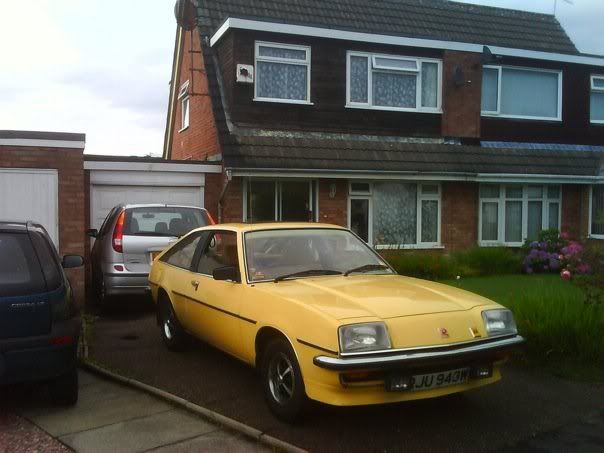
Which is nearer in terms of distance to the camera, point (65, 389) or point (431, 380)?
point (431, 380)

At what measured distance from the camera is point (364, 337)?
432 cm

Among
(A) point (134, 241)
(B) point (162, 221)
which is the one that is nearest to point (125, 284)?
(A) point (134, 241)

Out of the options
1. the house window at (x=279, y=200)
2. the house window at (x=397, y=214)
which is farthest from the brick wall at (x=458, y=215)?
the house window at (x=279, y=200)

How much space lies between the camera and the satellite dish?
17.2m

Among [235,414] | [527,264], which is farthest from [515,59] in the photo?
[235,414]

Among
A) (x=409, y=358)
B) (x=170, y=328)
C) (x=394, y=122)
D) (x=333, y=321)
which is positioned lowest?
(x=170, y=328)

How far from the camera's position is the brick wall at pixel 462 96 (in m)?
16.2

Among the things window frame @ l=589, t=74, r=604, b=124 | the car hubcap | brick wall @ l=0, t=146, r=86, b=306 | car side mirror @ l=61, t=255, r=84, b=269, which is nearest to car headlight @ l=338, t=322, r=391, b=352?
the car hubcap

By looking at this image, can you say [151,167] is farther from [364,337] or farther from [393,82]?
[364,337]

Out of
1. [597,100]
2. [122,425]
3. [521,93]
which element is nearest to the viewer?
[122,425]

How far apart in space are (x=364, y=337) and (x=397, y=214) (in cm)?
1139

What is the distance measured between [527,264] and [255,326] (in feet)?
33.3

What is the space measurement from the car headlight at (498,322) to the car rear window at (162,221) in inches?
224

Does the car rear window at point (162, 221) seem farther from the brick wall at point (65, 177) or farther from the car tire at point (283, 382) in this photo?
the car tire at point (283, 382)
